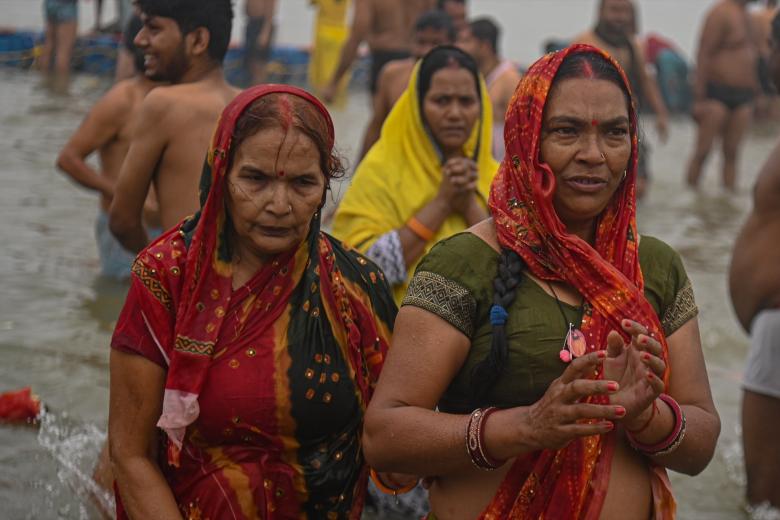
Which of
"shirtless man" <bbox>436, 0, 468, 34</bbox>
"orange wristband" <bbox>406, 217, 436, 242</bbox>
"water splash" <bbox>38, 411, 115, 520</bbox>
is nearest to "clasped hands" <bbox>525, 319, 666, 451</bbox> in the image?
"orange wristband" <bbox>406, 217, 436, 242</bbox>

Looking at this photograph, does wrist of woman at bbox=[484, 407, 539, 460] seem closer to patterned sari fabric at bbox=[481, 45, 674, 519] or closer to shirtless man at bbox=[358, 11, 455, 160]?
patterned sari fabric at bbox=[481, 45, 674, 519]

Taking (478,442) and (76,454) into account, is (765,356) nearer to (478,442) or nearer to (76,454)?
(478,442)

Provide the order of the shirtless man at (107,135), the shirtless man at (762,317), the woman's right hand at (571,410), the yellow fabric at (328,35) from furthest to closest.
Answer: the yellow fabric at (328,35) → the shirtless man at (107,135) → the shirtless man at (762,317) → the woman's right hand at (571,410)

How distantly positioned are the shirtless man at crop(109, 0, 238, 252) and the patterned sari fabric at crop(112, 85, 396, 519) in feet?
5.17

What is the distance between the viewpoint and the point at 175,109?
4.47 meters

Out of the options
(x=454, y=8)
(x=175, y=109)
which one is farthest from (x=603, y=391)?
(x=454, y=8)

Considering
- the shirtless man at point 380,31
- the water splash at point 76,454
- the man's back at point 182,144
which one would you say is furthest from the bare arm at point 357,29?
the man's back at point 182,144

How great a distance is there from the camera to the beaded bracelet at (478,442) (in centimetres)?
259

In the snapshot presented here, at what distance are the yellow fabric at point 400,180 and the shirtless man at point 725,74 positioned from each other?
7.56m

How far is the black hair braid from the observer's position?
2.66m

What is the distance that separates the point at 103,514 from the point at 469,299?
206 centimetres

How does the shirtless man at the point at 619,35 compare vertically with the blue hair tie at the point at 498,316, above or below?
below

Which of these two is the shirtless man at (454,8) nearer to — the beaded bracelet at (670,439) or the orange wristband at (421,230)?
the orange wristband at (421,230)

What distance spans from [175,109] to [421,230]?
3.33ft
